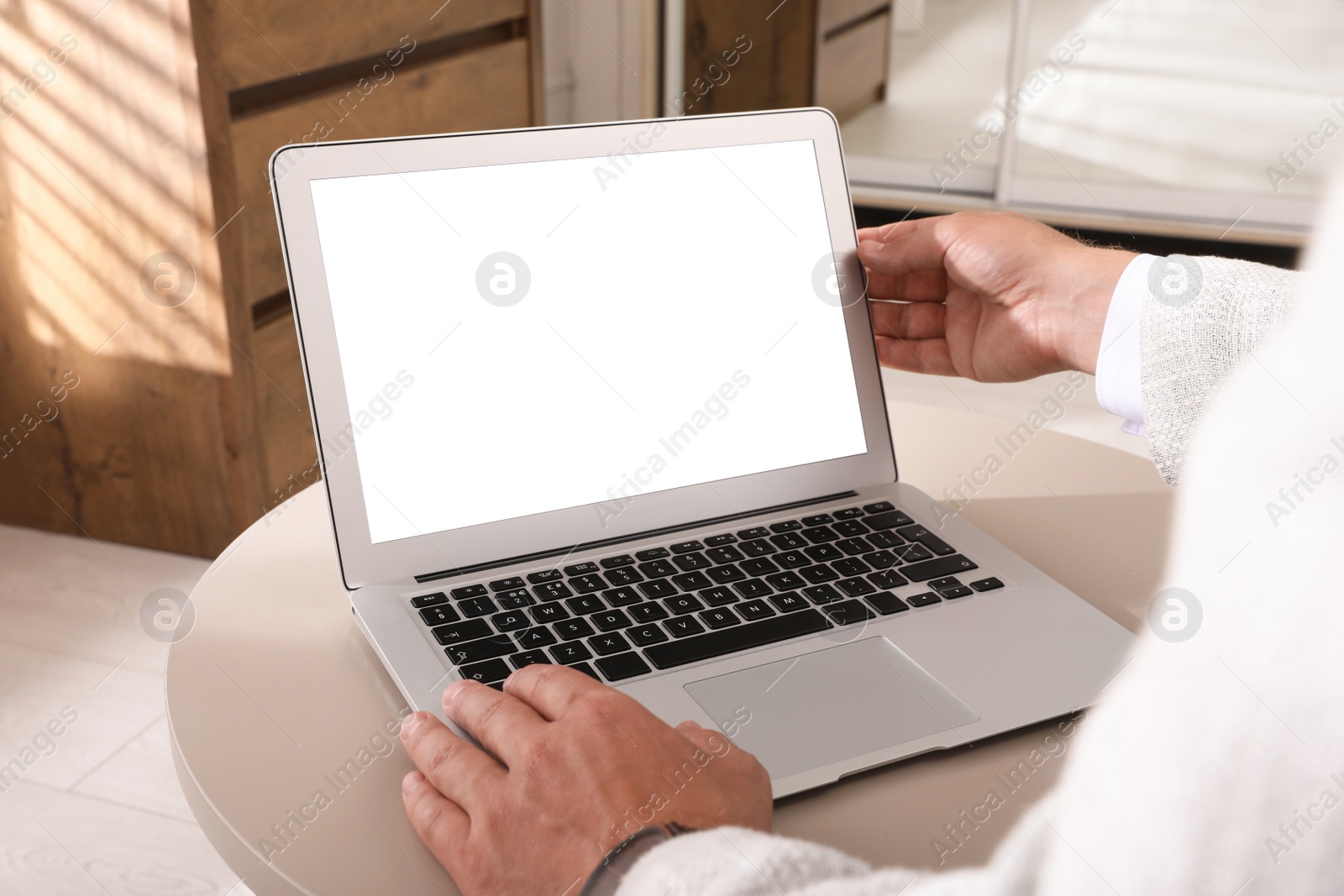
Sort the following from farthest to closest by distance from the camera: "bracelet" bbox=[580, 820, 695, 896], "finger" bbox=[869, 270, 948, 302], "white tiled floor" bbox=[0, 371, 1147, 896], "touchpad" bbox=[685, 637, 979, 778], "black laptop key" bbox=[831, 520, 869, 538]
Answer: "white tiled floor" bbox=[0, 371, 1147, 896], "finger" bbox=[869, 270, 948, 302], "black laptop key" bbox=[831, 520, 869, 538], "touchpad" bbox=[685, 637, 979, 778], "bracelet" bbox=[580, 820, 695, 896]

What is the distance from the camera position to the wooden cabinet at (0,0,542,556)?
1.59m

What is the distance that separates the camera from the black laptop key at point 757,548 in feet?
2.48

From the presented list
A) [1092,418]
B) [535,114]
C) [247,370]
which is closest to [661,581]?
[247,370]

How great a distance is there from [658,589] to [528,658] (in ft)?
0.36

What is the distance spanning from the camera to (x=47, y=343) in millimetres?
1800

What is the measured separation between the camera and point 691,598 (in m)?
0.70

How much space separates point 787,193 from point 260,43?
1175 millimetres

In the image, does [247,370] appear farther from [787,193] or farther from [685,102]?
[685,102]

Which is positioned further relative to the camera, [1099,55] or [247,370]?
[1099,55]

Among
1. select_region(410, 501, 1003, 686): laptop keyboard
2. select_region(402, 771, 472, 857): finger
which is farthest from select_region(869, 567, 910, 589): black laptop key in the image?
select_region(402, 771, 472, 857): finger

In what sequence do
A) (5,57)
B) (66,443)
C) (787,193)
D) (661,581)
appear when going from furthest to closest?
(66,443) → (5,57) → (787,193) → (661,581)

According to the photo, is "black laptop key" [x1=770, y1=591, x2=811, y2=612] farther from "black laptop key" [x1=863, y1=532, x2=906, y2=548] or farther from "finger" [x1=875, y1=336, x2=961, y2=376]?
"finger" [x1=875, y1=336, x2=961, y2=376]

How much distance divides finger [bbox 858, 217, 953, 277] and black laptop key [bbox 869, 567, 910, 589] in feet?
1.09

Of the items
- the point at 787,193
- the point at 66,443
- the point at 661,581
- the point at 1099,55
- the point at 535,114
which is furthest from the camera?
the point at 1099,55
